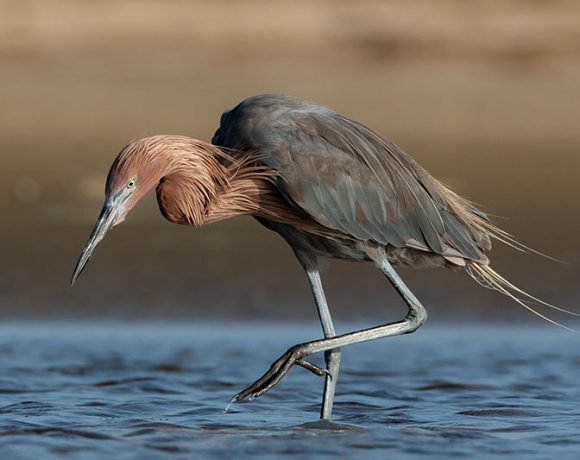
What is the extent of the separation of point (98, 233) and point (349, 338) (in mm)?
1454

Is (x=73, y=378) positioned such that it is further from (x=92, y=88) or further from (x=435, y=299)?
(x=92, y=88)

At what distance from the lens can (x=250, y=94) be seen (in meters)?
19.2

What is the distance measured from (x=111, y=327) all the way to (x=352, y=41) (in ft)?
41.8

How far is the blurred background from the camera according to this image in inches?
446

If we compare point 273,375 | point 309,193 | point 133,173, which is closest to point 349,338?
point 273,375

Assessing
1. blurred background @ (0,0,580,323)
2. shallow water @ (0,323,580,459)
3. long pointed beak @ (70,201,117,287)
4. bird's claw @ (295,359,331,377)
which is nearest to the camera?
long pointed beak @ (70,201,117,287)

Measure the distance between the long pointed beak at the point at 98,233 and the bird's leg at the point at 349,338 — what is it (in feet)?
3.45

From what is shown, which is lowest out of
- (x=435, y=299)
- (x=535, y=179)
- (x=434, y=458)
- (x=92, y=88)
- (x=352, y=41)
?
(x=434, y=458)

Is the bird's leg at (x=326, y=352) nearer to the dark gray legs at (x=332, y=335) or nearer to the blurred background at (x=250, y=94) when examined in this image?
the dark gray legs at (x=332, y=335)

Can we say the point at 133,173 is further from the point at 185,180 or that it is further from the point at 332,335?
the point at 332,335

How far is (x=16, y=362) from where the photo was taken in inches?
366

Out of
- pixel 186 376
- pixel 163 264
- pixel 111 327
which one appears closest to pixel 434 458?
pixel 186 376

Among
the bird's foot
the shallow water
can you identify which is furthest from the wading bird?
the shallow water

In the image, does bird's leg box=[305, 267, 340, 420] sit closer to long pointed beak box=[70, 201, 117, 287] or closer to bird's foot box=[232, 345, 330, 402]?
bird's foot box=[232, 345, 330, 402]
